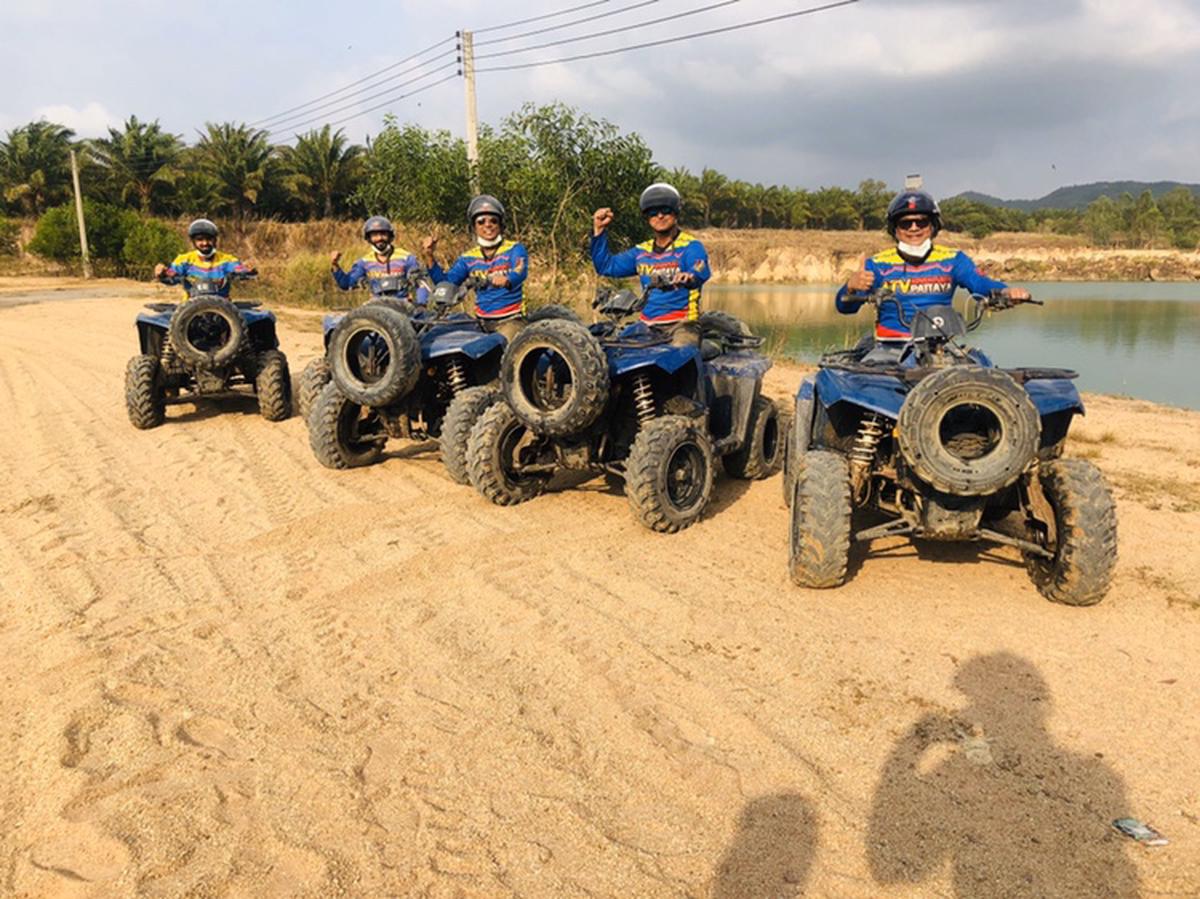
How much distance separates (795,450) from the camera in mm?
5688

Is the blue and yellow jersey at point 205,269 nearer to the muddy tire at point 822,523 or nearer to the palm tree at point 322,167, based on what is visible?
the muddy tire at point 822,523

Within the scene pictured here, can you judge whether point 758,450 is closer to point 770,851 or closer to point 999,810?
point 999,810

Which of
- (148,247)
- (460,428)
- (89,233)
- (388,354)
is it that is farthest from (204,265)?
(89,233)

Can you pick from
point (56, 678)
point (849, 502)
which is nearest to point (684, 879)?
point (849, 502)

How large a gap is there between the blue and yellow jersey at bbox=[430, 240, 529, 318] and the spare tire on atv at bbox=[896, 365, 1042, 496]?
157 inches

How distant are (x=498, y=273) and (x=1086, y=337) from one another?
19.3m

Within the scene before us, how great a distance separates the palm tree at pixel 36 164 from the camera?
43062 mm

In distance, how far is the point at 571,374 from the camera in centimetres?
553

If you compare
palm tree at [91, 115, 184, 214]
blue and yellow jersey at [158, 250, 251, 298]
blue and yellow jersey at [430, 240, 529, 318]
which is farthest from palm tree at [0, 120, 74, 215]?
blue and yellow jersey at [430, 240, 529, 318]

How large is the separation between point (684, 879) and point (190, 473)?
6.10 metres

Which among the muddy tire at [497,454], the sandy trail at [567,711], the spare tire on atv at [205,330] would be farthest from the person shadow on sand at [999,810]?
the spare tire on atv at [205,330]

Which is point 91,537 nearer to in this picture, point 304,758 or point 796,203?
point 304,758

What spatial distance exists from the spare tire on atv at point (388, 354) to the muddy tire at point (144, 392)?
337 centimetres

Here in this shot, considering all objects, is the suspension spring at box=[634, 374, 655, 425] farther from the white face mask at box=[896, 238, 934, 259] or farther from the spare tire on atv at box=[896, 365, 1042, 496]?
the spare tire on atv at box=[896, 365, 1042, 496]
